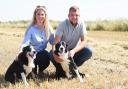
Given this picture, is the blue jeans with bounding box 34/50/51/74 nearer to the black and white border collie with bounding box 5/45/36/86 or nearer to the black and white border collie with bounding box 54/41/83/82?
the black and white border collie with bounding box 54/41/83/82

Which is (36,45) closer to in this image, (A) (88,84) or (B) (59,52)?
(B) (59,52)

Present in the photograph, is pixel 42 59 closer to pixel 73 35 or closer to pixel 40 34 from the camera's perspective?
pixel 40 34

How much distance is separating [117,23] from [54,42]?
2632cm

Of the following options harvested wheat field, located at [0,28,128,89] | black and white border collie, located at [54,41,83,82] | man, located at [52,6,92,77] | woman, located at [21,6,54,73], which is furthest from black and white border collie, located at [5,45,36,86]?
man, located at [52,6,92,77]

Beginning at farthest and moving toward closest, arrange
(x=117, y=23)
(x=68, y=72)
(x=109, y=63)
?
(x=117, y=23)
(x=109, y=63)
(x=68, y=72)

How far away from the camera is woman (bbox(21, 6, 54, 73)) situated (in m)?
8.98

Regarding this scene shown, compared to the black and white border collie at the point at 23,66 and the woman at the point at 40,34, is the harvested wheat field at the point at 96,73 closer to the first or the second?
the black and white border collie at the point at 23,66

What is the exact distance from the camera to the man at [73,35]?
9.02m

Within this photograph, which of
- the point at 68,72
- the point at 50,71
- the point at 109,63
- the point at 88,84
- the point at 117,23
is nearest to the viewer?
the point at 88,84

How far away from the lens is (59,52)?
28.7ft

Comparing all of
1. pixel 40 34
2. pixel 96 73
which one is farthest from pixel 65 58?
pixel 96 73

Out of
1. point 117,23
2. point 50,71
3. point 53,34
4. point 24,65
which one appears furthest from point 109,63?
point 117,23

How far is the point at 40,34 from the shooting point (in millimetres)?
9227

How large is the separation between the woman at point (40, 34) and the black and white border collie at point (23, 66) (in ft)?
1.38
